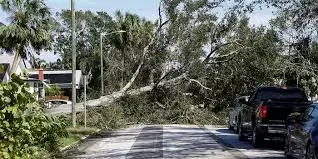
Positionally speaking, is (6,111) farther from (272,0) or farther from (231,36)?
(231,36)

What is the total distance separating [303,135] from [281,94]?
25.7 feet

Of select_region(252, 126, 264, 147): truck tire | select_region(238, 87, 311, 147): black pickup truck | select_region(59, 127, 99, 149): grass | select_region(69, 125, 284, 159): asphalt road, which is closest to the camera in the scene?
select_region(69, 125, 284, 159): asphalt road

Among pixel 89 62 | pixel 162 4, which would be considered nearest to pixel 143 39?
pixel 162 4

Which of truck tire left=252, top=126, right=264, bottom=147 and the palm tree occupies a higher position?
the palm tree

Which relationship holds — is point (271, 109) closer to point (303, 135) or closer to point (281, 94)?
point (281, 94)

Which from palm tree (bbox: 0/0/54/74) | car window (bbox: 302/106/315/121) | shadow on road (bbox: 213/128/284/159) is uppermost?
palm tree (bbox: 0/0/54/74)

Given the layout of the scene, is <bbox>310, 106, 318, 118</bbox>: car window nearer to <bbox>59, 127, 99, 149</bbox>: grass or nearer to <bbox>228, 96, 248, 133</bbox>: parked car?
<bbox>59, 127, 99, 149</bbox>: grass

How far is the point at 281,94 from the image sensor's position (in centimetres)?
2078

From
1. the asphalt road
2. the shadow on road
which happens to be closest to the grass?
the asphalt road

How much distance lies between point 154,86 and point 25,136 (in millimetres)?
25480

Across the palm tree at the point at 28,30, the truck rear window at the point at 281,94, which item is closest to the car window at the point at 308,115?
the truck rear window at the point at 281,94

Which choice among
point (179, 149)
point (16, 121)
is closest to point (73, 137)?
point (179, 149)

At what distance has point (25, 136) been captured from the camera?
12.0 meters

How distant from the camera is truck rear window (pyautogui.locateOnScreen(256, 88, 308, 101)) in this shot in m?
20.3
